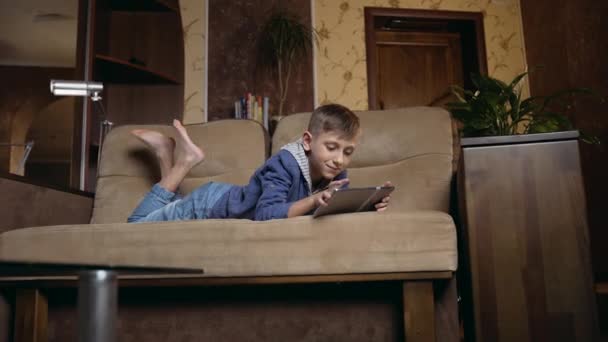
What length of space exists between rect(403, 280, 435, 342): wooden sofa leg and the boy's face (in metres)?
0.51

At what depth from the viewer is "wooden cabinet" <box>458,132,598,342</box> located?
1335 millimetres

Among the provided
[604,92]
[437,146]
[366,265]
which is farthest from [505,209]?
[604,92]

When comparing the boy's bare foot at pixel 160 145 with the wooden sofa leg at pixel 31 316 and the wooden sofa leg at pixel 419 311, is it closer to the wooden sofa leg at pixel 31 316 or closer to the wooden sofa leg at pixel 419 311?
the wooden sofa leg at pixel 31 316

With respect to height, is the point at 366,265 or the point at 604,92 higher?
the point at 604,92

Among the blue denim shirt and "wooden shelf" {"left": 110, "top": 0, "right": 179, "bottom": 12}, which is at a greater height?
"wooden shelf" {"left": 110, "top": 0, "right": 179, "bottom": 12}

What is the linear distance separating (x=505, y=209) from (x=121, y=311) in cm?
104

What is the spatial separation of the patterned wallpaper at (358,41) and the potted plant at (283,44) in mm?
165

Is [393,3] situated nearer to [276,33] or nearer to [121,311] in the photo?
[276,33]

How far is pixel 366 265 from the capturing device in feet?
4.39

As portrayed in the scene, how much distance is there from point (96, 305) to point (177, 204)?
3.80 ft

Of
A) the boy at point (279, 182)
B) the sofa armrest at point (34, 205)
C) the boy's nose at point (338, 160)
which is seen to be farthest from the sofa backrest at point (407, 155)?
the sofa armrest at point (34, 205)

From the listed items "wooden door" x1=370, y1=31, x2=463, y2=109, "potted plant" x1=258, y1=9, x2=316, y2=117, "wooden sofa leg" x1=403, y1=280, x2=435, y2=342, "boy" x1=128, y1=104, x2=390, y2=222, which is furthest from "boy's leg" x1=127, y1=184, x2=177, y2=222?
"wooden door" x1=370, y1=31, x2=463, y2=109

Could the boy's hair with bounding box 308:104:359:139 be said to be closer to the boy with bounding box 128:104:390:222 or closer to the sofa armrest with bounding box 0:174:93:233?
the boy with bounding box 128:104:390:222

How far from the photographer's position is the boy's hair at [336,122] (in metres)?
1.72
